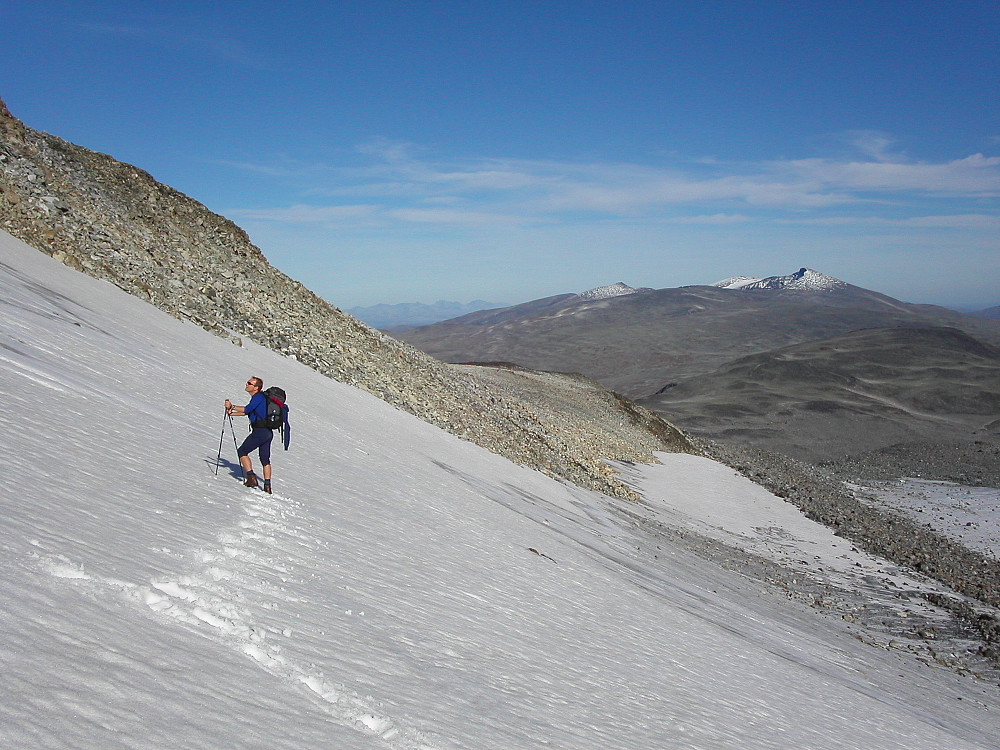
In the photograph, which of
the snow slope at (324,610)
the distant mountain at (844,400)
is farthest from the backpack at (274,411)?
the distant mountain at (844,400)

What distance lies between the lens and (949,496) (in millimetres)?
33938

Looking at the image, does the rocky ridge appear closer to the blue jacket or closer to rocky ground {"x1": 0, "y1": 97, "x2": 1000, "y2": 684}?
rocky ground {"x1": 0, "y1": 97, "x2": 1000, "y2": 684}

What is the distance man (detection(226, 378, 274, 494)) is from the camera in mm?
7934

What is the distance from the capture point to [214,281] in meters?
22.3

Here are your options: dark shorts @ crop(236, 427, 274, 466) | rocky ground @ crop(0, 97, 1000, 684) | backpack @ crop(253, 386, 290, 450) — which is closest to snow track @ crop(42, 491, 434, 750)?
dark shorts @ crop(236, 427, 274, 466)

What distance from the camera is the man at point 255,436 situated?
7.93m

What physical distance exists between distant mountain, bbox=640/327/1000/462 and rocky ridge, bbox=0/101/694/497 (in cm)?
3346

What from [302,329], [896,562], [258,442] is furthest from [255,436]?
[896,562]

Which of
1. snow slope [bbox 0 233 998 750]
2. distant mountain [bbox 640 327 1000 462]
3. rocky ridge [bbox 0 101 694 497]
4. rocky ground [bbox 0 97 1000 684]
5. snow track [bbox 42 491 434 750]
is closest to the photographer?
snow slope [bbox 0 233 998 750]

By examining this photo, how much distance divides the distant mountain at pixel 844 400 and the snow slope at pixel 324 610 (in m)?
43.2

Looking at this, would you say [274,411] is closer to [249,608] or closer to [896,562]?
[249,608]

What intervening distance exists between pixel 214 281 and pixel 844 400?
7162 centimetres

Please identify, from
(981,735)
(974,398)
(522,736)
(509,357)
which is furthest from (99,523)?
(509,357)

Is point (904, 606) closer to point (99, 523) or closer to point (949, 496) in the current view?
point (99, 523)
